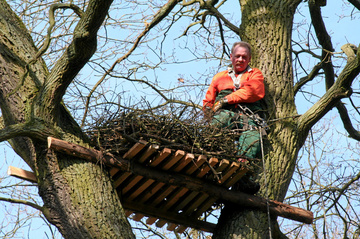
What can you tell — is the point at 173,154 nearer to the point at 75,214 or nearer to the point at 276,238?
the point at 75,214

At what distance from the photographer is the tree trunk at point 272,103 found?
5.34 meters

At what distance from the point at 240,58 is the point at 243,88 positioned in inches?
19.0

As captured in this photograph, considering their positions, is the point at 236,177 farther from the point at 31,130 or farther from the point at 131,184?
the point at 31,130

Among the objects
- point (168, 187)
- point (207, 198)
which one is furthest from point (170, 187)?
point (207, 198)

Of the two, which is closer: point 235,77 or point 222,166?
point 222,166

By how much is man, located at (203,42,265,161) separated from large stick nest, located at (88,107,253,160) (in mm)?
191

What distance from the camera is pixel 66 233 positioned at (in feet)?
14.1

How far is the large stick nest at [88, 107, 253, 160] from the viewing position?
4.76 meters

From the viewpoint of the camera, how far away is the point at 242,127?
559 centimetres

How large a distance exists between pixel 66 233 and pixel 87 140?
0.87 m

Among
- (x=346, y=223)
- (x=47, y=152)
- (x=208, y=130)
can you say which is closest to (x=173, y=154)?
(x=208, y=130)

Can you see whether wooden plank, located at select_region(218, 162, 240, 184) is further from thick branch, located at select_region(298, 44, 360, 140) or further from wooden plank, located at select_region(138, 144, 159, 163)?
thick branch, located at select_region(298, 44, 360, 140)

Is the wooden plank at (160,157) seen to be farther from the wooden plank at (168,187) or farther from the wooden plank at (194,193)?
the wooden plank at (194,193)

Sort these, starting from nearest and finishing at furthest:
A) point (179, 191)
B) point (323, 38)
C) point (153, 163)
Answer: point (153, 163) < point (179, 191) < point (323, 38)
